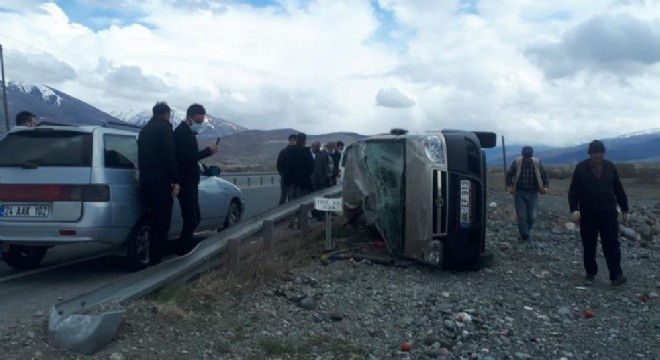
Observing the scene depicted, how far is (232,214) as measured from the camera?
41.5 ft

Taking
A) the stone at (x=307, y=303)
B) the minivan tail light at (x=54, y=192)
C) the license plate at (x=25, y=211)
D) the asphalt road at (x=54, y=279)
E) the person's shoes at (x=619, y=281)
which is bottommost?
the person's shoes at (x=619, y=281)

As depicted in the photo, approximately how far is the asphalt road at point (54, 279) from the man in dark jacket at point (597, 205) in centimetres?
560

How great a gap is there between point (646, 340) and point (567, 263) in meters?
4.09

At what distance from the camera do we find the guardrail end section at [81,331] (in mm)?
5656

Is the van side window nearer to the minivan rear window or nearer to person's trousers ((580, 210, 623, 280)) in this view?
the minivan rear window

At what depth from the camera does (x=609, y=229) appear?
946 cm

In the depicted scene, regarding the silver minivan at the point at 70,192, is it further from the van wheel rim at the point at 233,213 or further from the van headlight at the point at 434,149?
the van headlight at the point at 434,149

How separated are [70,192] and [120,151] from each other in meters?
0.98

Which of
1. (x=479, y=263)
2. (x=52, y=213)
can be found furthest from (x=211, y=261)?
(x=479, y=263)

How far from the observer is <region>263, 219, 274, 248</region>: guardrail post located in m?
9.21

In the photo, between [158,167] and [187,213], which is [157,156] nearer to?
[158,167]

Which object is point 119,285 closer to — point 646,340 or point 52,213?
point 52,213

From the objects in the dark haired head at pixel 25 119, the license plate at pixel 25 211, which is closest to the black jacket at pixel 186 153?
the license plate at pixel 25 211

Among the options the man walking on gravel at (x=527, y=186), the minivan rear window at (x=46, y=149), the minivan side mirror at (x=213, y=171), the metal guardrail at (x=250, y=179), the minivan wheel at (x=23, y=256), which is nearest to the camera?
the minivan rear window at (x=46, y=149)
